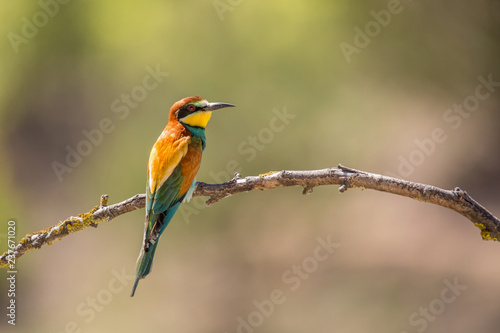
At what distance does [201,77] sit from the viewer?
798 cm

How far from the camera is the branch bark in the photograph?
81.9 inches

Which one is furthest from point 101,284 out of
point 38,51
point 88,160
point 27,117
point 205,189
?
point 205,189

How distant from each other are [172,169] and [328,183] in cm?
89

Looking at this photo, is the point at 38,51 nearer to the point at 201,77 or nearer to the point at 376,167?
the point at 201,77

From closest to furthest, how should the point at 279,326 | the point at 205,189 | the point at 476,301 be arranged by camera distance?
the point at 205,189
the point at 476,301
the point at 279,326

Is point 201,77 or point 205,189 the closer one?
point 205,189

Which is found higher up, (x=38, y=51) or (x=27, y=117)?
(x=38, y=51)

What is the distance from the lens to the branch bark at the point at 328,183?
6.82 feet

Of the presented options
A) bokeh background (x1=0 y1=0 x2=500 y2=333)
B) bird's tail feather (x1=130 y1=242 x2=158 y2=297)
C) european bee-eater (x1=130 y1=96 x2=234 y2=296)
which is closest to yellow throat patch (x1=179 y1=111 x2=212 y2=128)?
european bee-eater (x1=130 y1=96 x2=234 y2=296)

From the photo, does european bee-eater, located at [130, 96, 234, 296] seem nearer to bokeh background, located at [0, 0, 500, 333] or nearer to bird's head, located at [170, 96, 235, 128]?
bird's head, located at [170, 96, 235, 128]

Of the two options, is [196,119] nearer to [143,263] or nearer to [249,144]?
[143,263]

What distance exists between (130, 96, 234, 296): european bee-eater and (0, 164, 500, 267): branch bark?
0.09 metres

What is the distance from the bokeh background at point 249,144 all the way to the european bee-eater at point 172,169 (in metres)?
4.22

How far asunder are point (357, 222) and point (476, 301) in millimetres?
2358
